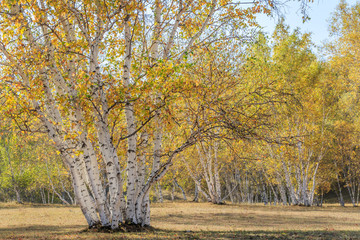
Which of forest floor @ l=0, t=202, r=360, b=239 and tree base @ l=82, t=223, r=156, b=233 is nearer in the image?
forest floor @ l=0, t=202, r=360, b=239

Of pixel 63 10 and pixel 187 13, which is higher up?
pixel 187 13

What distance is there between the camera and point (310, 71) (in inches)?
1159

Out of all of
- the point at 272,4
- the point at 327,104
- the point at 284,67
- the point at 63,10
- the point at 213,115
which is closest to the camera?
the point at 272,4

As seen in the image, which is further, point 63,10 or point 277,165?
point 277,165

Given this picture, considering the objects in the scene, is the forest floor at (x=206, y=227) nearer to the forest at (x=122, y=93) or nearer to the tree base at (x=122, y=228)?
the tree base at (x=122, y=228)

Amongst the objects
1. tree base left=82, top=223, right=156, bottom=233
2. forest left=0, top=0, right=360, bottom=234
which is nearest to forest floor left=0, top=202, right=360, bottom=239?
tree base left=82, top=223, right=156, bottom=233

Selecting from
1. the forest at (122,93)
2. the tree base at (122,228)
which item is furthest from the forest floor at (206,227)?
the forest at (122,93)

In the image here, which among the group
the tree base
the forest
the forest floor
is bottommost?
the forest floor

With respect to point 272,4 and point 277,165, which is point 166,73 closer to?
point 272,4

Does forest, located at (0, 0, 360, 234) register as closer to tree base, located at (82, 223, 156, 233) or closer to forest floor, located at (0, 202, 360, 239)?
tree base, located at (82, 223, 156, 233)

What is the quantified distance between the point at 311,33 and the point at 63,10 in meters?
26.8

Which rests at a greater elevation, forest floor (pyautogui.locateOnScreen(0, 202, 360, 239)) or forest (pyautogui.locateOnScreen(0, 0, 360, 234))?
forest (pyautogui.locateOnScreen(0, 0, 360, 234))

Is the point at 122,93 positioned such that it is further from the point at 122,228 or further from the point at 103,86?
the point at 122,228

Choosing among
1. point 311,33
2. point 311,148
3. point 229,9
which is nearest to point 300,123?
point 311,148
